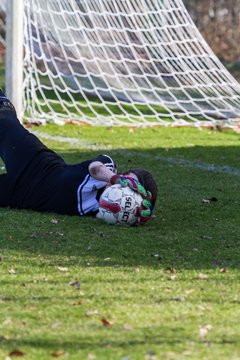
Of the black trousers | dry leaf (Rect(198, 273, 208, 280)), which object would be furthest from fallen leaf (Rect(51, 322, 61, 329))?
the black trousers

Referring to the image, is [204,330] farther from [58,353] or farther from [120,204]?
[120,204]

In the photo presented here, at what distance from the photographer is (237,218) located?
7.45 m

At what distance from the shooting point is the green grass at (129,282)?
446 centimetres

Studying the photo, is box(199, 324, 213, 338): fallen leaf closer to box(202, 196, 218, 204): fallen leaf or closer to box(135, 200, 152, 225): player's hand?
box(135, 200, 152, 225): player's hand

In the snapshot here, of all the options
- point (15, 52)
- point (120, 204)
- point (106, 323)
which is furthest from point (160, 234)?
point (15, 52)

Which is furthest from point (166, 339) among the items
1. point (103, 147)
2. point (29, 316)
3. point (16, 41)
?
point (16, 41)

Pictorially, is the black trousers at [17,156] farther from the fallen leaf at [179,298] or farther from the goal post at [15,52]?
the goal post at [15,52]

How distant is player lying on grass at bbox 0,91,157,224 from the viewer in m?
7.03

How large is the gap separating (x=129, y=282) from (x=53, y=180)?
1.92 m

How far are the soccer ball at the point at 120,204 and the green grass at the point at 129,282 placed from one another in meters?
0.08

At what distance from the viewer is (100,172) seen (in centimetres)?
702

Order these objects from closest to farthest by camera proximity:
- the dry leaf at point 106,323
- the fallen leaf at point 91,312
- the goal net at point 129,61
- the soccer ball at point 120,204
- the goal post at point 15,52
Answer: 1. the dry leaf at point 106,323
2. the fallen leaf at point 91,312
3. the soccer ball at point 120,204
4. the goal post at point 15,52
5. the goal net at point 129,61

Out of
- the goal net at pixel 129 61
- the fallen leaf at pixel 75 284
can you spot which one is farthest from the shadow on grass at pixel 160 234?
the goal net at pixel 129 61

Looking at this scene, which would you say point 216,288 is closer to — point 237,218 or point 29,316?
point 29,316
